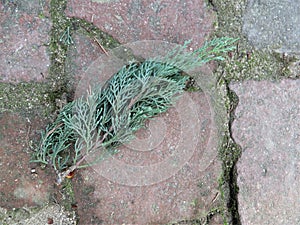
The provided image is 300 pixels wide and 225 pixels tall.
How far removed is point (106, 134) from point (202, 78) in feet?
1.50

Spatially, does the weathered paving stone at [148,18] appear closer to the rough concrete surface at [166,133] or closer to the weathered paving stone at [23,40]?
the rough concrete surface at [166,133]

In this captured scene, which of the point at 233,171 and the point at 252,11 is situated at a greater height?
the point at 252,11

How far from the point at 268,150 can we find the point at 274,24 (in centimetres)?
52

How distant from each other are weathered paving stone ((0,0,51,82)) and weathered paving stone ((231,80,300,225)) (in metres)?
0.77

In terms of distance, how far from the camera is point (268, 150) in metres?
1.71

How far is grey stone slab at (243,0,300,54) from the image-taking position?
1.71m

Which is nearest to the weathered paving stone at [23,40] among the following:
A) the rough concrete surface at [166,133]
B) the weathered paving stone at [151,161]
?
the rough concrete surface at [166,133]

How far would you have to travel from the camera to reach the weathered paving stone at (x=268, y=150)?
66.4 inches

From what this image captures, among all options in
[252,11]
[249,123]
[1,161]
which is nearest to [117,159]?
[1,161]

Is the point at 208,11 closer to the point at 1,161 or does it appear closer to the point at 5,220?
the point at 1,161

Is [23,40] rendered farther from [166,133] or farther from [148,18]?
[166,133]

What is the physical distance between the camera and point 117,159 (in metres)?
1.58

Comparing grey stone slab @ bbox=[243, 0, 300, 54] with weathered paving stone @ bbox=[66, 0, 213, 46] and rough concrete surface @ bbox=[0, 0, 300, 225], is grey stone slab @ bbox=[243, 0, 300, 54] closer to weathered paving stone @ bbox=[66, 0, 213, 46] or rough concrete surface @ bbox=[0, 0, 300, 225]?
rough concrete surface @ bbox=[0, 0, 300, 225]

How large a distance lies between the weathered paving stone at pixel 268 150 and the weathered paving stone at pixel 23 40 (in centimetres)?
77
